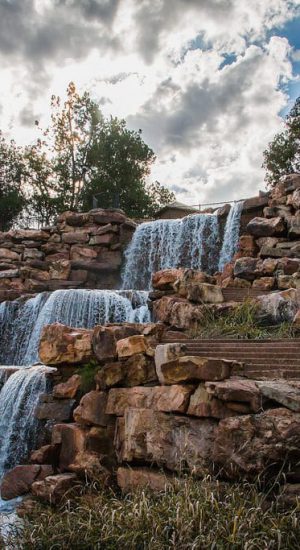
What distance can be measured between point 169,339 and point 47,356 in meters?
1.91

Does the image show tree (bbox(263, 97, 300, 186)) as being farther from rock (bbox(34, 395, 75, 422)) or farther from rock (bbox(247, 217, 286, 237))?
rock (bbox(34, 395, 75, 422))

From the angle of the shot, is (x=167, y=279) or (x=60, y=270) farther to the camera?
(x=60, y=270)

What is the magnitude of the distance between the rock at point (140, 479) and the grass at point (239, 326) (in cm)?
347

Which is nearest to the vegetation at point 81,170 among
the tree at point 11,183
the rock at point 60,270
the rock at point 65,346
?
the tree at point 11,183

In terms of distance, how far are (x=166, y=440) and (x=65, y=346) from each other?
104 inches

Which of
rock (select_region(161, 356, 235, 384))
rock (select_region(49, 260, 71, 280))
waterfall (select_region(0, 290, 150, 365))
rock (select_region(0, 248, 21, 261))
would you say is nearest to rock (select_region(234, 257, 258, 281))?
waterfall (select_region(0, 290, 150, 365))

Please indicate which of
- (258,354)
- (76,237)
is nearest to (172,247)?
(76,237)

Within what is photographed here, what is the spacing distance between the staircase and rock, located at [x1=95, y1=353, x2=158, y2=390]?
0.55m

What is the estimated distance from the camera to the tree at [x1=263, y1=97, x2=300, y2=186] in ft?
100

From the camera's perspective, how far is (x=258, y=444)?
4.68m

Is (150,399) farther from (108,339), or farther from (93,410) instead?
(108,339)

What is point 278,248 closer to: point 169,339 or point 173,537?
point 169,339

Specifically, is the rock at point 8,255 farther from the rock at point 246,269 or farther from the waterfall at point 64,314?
the rock at point 246,269

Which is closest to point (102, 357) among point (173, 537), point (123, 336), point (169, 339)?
point (123, 336)
